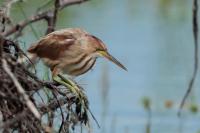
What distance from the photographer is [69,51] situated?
4.77 meters

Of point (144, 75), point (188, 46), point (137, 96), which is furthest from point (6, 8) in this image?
point (188, 46)

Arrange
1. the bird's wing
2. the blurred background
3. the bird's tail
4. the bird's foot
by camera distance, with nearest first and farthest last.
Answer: the bird's tail → the bird's foot → the bird's wing → the blurred background

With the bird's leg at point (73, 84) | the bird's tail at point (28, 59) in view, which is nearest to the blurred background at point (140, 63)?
the bird's tail at point (28, 59)

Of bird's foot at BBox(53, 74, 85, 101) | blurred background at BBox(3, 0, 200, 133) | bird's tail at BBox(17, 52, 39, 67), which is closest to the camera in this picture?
bird's tail at BBox(17, 52, 39, 67)

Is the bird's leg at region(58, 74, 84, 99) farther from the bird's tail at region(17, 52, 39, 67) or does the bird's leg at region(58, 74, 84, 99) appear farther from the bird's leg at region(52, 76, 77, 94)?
the bird's tail at region(17, 52, 39, 67)

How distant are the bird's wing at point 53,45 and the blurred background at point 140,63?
244 mm

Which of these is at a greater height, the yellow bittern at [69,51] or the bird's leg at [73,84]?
the yellow bittern at [69,51]

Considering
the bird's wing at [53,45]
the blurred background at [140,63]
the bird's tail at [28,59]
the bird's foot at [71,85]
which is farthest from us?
the blurred background at [140,63]

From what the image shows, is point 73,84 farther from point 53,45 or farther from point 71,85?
point 53,45

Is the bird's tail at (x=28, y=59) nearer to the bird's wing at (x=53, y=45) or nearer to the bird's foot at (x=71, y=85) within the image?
the bird's wing at (x=53, y=45)

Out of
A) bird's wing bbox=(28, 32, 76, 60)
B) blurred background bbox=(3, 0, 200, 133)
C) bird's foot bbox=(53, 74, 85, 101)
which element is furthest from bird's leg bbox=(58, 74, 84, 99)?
blurred background bbox=(3, 0, 200, 133)

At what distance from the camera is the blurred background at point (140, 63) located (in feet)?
30.5

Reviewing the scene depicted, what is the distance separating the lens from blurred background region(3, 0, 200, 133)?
9281mm

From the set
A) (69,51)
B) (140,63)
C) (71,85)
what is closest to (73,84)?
(71,85)
